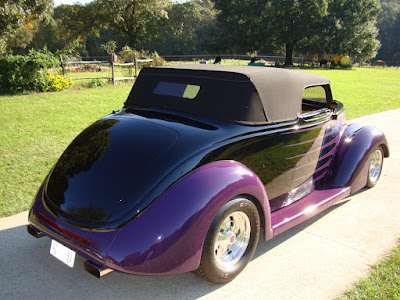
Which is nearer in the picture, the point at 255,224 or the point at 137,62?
the point at 255,224

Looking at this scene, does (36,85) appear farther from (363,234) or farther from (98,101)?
(363,234)

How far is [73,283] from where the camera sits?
2.72 meters

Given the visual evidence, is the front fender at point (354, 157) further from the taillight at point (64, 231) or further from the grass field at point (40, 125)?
the grass field at point (40, 125)

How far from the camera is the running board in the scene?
3.09 metres

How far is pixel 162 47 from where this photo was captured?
7044 centimetres

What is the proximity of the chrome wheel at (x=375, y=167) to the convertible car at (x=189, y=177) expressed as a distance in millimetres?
913

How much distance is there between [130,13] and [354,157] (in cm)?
4156

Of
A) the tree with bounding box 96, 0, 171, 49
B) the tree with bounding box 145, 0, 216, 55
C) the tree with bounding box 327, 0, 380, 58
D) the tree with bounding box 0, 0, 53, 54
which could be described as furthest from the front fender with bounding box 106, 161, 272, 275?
the tree with bounding box 327, 0, 380, 58

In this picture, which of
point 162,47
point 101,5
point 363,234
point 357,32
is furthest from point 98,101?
point 162,47

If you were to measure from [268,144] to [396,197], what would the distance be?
254 cm

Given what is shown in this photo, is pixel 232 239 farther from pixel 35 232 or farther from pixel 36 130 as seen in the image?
pixel 36 130

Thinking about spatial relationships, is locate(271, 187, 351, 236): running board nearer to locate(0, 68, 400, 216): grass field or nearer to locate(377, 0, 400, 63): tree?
locate(0, 68, 400, 216): grass field

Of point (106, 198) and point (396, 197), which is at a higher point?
point (106, 198)

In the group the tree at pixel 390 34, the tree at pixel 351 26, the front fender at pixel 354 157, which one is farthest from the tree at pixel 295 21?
the front fender at pixel 354 157
